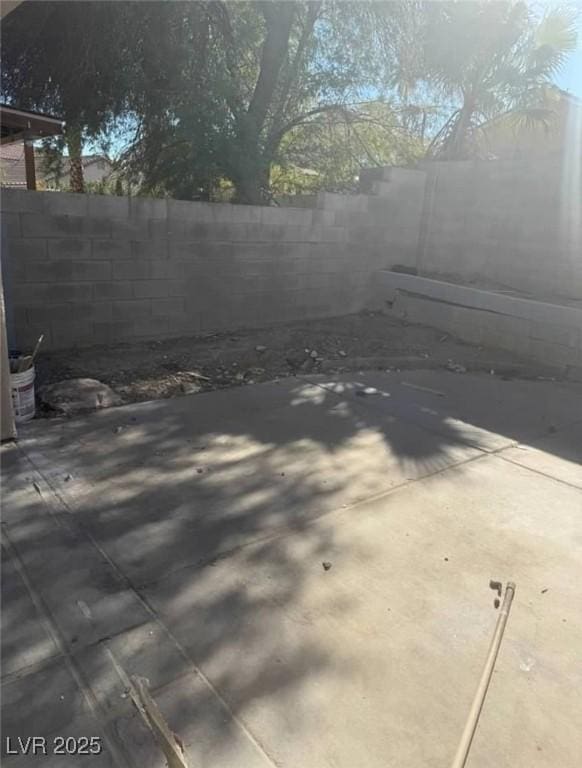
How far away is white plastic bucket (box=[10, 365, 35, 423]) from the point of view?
4.34 m

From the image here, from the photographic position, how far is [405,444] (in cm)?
442

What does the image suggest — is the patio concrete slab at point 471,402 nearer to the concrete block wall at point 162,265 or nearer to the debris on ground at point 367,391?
the debris on ground at point 367,391

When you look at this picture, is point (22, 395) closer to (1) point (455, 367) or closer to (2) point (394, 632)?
(2) point (394, 632)

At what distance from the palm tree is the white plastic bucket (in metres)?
7.91

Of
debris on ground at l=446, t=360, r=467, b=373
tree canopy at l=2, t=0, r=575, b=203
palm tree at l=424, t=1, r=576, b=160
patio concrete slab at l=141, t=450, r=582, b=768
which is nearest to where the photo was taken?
patio concrete slab at l=141, t=450, r=582, b=768

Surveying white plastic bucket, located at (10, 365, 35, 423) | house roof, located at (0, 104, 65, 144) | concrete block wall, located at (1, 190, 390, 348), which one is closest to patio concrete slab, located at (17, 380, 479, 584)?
white plastic bucket, located at (10, 365, 35, 423)

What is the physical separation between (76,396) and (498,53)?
8462 millimetres

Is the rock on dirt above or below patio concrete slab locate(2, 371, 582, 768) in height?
above

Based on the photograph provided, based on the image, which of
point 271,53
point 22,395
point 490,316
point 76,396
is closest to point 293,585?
point 22,395

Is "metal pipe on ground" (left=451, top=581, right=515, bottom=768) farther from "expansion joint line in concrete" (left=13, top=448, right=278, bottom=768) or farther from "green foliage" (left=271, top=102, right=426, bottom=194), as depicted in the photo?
"green foliage" (left=271, top=102, right=426, bottom=194)

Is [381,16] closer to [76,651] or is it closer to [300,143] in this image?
[300,143]

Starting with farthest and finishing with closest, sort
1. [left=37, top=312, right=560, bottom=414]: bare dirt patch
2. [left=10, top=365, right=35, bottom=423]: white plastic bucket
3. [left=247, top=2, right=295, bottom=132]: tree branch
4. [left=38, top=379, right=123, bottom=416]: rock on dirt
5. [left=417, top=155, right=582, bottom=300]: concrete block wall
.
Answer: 1. [left=247, top=2, right=295, bottom=132]: tree branch
2. [left=417, top=155, right=582, bottom=300]: concrete block wall
3. [left=37, top=312, right=560, bottom=414]: bare dirt patch
4. [left=38, top=379, right=123, bottom=416]: rock on dirt
5. [left=10, top=365, right=35, bottom=423]: white plastic bucket

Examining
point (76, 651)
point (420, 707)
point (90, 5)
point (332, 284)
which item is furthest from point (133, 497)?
point (90, 5)

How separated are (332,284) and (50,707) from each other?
7.19 m
